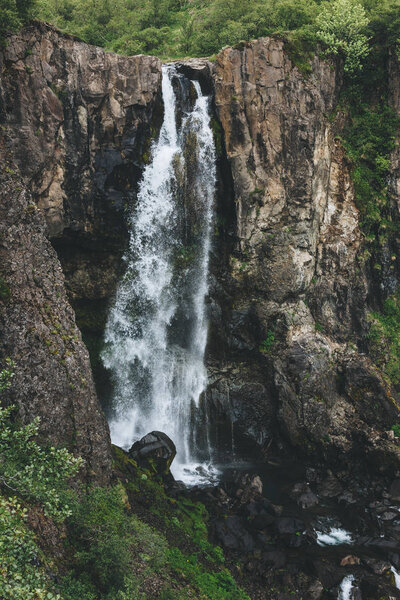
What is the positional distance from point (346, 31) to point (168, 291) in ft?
56.9

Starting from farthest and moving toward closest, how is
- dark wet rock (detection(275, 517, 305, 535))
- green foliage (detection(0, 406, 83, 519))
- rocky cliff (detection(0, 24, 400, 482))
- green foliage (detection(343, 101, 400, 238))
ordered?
green foliage (detection(343, 101, 400, 238)) → rocky cliff (detection(0, 24, 400, 482)) → dark wet rock (detection(275, 517, 305, 535)) → green foliage (detection(0, 406, 83, 519))

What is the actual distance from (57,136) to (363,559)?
69.4 ft

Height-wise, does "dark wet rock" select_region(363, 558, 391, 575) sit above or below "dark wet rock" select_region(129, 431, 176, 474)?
below

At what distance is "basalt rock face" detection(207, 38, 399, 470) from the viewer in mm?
21906

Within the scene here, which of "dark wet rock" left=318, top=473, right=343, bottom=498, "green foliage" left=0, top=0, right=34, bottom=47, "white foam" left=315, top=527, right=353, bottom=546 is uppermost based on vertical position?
"green foliage" left=0, top=0, right=34, bottom=47

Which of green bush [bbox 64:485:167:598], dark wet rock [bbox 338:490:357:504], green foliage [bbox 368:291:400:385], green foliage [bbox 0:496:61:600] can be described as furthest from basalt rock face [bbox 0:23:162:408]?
green foliage [bbox 0:496:61:600]

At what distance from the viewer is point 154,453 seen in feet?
61.7

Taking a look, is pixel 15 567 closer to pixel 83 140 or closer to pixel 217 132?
pixel 83 140

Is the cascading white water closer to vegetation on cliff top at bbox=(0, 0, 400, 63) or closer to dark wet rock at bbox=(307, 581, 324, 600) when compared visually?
dark wet rock at bbox=(307, 581, 324, 600)

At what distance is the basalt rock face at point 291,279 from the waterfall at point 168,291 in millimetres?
1182

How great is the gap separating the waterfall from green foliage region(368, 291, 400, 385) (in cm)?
949

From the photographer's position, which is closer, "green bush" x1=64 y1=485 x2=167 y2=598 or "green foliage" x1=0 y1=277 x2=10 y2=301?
"green bush" x1=64 y1=485 x2=167 y2=598

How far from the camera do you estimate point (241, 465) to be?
73.8 feet

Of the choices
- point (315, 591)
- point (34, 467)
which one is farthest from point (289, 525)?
point (34, 467)
